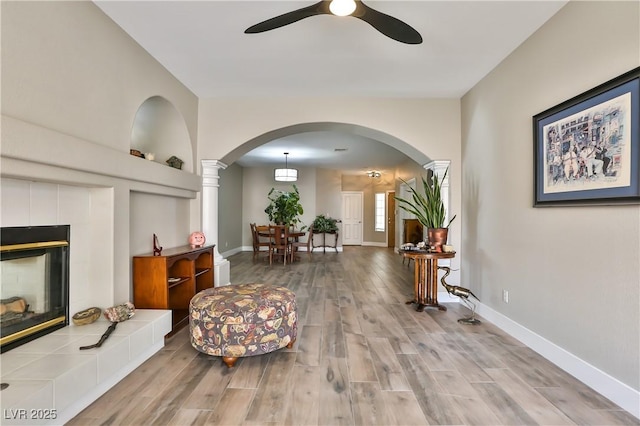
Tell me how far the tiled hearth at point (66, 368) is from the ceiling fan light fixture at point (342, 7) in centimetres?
254

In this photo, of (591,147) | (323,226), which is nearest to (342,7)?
(591,147)

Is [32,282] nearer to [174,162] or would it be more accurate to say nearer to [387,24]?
[174,162]

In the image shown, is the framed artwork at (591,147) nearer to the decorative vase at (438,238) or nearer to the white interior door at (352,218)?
the decorative vase at (438,238)

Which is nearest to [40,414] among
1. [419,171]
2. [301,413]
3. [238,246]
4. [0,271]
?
[0,271]

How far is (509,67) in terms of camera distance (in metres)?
2.99

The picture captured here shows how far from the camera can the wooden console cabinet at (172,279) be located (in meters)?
2.76

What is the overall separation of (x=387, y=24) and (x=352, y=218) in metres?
9.39

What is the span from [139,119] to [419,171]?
213 inches

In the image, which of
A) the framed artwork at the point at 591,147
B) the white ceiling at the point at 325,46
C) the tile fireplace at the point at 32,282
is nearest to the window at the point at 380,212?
the white ceiling at the point at 325,46

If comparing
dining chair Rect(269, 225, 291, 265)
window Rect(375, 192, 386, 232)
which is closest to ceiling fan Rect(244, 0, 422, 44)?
dining chair Rect(269, 225, 291, 265)

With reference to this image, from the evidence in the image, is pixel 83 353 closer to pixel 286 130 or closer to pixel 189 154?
pixel 189 154

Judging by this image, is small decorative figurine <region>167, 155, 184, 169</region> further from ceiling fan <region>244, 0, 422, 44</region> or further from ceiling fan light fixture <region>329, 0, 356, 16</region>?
ceiling fan light fixture <region>329, 0, 356, 16</region>

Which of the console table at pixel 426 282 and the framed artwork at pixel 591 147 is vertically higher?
the framed artwork at pixel 591 147

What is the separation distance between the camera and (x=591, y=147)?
2.06 metres
